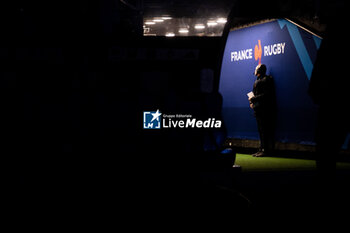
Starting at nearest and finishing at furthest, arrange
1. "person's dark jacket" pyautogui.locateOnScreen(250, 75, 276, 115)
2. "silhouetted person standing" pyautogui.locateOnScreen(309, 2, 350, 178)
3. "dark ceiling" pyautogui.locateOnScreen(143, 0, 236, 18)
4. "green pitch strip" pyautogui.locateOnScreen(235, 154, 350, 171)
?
"silhouetted person standing" pyautogui.locateOnScreen(309, 2, 350, 178)
"green pitch strip" pyautogui.locateOnScreen(235, 154, 350, 171)
"person's dark jacket" pyautogui.locateOnScreen(250, 75, 276, 115)
"dark ceiling" pyautogui.locateOnScreen(143, 0, 236, 18)

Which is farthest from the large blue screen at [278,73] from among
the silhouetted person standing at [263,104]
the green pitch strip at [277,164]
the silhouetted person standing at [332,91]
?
the silhouetted person standing at [332,91]

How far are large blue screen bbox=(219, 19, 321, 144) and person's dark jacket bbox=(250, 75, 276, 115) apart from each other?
2.07ft

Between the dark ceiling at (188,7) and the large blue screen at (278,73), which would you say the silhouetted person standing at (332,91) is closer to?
the large blue screen at (278,73)

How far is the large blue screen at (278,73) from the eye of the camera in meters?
8.93

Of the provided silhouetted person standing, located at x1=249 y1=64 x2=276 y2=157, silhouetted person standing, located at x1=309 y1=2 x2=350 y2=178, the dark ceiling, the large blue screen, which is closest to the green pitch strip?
silhouetted person standing, located at x1=249 y1=64 x2=276 y2=157

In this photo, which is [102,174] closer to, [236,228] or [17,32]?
[17,32]

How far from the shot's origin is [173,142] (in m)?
4.38

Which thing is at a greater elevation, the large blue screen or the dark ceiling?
the dark ceiling

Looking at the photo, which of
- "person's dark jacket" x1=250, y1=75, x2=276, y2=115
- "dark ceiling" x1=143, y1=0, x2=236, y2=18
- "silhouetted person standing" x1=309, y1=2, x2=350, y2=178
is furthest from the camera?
"dark ceiling" x1=143, y1=0, x2=236, y2=18

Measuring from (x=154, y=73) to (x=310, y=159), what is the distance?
5387 millimetres

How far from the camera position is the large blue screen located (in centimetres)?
893

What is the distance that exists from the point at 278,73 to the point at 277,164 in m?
3.02

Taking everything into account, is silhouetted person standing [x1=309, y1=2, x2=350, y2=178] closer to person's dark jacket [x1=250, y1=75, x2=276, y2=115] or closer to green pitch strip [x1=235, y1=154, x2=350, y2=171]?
green pitch strip [x1=235, y1=154, x2=350, y2=171]

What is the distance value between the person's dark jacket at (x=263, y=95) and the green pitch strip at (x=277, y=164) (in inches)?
46.0
